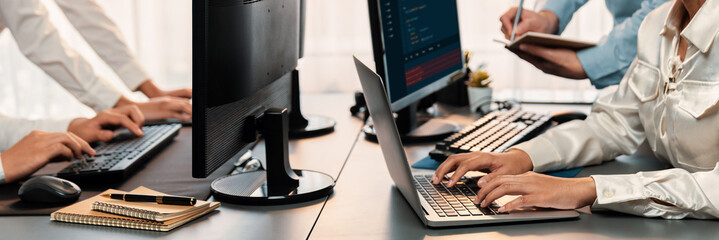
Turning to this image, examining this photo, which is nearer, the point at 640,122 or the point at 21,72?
the point at 640,122

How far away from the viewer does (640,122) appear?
1.49m

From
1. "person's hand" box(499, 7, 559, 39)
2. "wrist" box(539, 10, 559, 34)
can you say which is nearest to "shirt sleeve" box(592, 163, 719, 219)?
"person's hand" box(499, 7, 559, 39)

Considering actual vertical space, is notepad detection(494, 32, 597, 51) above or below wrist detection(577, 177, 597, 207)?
above

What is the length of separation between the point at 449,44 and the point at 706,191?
95cm

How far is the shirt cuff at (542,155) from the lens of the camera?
4.50ft

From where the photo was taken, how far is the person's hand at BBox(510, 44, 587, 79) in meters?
1.79

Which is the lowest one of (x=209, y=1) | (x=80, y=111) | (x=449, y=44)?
(x=80, y=111)

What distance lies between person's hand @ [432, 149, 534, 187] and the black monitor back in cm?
35

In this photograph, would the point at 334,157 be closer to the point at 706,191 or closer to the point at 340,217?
the point at 340,217

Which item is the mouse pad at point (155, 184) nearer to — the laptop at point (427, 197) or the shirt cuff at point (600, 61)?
the laptop at point (427, 197)

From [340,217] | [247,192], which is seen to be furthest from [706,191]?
[247,192]

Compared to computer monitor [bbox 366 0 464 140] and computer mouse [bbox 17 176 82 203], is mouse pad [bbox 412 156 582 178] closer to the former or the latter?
computer monitor [bbox 366 0 464 140]

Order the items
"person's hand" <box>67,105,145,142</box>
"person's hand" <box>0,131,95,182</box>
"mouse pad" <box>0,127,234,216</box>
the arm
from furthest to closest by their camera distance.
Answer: the arm
"person's hand" <box>67,105,145,142</box>
"person's hand" <box>0,131,95,182</box>
"mouse pad" <box>0,127,234,216</box>

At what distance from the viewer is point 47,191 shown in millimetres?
1185
